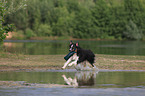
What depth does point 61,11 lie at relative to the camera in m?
121

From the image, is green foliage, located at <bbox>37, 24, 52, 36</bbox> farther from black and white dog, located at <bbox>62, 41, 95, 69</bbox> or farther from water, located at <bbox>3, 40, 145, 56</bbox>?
black and white dog, located at <bbox>62, 41, 95, 69</bbox>

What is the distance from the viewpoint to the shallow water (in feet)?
40.6

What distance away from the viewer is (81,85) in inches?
558

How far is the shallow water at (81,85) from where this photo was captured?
487 inches

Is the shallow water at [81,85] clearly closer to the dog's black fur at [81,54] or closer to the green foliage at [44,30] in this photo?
the dog's black fur at [81,54]

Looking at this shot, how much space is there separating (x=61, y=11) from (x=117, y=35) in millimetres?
21727

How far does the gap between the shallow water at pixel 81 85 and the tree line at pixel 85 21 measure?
95494 millimetres

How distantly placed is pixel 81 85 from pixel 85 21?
340 feet

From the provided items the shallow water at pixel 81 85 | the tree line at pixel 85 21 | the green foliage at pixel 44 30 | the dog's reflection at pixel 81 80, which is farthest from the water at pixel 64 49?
the tree line at pixel 85 21

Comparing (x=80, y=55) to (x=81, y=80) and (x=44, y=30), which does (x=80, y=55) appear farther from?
(x=44, y=30)

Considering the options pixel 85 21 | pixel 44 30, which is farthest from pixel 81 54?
pixel 85 21

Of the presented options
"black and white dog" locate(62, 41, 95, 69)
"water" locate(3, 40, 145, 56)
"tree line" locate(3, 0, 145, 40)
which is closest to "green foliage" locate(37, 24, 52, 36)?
"tree line" locate(3, 0, 145, 40)

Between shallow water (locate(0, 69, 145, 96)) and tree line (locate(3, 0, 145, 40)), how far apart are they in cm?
9549

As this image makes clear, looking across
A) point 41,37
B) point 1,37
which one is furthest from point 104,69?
point 41,37
